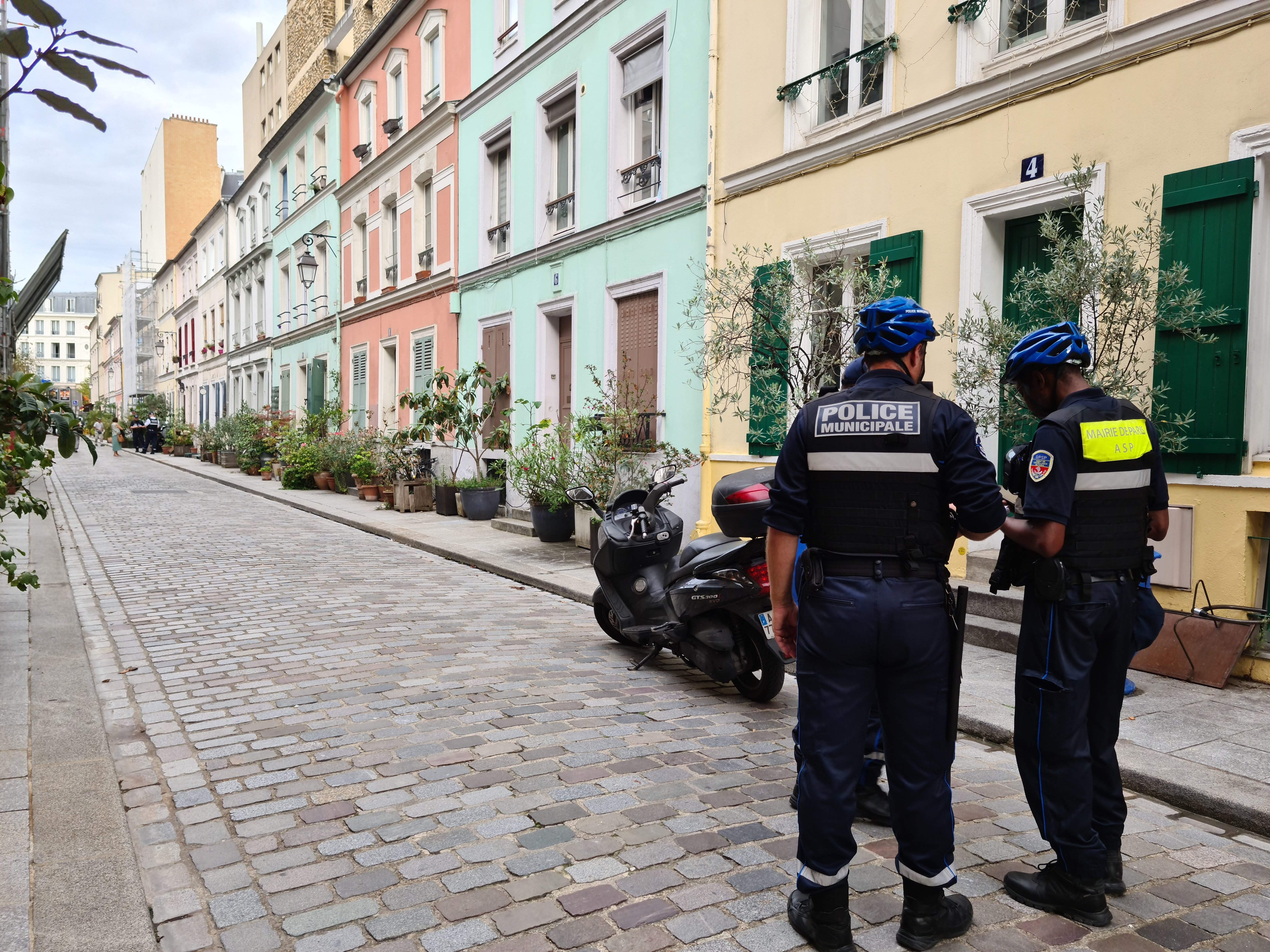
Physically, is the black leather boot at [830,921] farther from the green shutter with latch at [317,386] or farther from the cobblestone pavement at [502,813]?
the green shutter with latch at [317,386]

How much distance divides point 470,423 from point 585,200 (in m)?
3.95

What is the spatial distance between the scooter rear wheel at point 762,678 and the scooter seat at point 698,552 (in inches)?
20.3

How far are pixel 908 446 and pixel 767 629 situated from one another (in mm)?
2592

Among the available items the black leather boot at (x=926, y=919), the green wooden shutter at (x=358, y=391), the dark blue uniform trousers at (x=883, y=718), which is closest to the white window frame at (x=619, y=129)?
the dark blue uniform trousers at (x=883, y=718)

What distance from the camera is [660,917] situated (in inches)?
123

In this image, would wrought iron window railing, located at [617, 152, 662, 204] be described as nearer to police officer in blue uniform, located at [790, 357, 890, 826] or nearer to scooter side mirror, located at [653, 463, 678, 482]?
scooter side mirror, located at [653, 463, 678, 482]

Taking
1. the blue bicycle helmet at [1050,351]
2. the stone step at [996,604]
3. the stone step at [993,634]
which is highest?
the blue bicycle helmet at [1050,351]

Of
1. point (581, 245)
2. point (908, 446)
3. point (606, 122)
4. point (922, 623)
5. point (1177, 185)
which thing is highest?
point (606, 122)

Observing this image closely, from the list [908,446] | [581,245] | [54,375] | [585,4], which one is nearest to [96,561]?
[581,245]

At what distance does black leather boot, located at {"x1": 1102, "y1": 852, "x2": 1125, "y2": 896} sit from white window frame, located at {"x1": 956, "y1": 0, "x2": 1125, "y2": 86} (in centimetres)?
586

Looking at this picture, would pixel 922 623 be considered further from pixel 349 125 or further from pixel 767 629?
pixel 349 125

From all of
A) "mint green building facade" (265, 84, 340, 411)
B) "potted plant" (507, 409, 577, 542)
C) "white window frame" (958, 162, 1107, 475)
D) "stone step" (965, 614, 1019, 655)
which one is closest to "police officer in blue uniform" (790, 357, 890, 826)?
"stone step" (965, 614, 1019, 655)

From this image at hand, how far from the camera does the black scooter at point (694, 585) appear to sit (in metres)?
5.39

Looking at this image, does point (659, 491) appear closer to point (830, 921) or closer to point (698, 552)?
point (698, 552)
